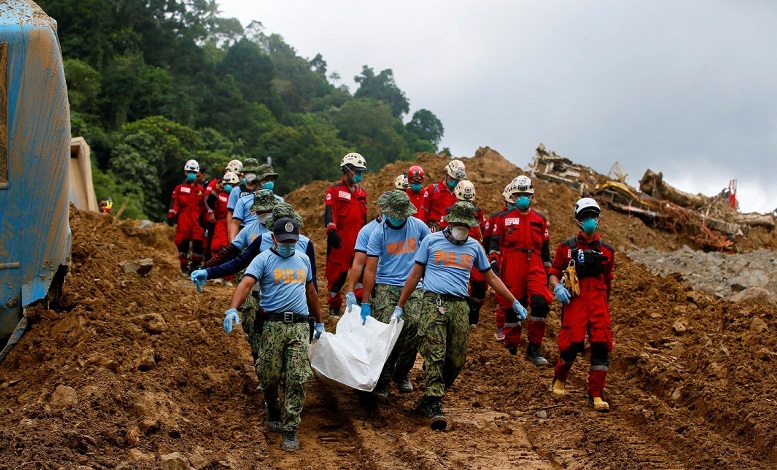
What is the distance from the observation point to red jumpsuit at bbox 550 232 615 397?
913cm

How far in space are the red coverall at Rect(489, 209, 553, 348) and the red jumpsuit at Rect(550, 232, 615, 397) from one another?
1670 mm

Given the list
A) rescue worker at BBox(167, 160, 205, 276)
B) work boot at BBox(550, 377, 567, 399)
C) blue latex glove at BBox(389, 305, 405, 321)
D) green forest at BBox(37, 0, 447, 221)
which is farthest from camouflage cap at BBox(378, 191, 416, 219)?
green forest at BBox(37, 0, 447, 221)

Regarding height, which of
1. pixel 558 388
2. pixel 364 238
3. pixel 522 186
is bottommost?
pixel 558 388

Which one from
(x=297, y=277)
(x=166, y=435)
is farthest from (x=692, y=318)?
(x=166, y=435)

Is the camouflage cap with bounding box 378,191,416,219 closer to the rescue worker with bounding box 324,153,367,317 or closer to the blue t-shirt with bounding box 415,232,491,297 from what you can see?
the blue t-shirt with bounding box 415,232,491,297

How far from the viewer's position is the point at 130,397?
7871 mm

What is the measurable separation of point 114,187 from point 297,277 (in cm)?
2448

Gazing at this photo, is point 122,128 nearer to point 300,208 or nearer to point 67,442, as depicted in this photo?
point 300,208

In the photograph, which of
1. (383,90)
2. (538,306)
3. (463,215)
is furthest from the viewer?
(383,90)

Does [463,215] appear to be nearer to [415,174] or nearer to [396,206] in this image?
[396,206]

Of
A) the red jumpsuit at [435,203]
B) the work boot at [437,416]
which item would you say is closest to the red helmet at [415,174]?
the red jumpsuit at [435,203]

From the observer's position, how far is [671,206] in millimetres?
22625

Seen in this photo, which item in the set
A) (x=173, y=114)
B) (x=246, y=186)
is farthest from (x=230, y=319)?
(x=173, y=114)

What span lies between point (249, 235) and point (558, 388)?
3.57 m
